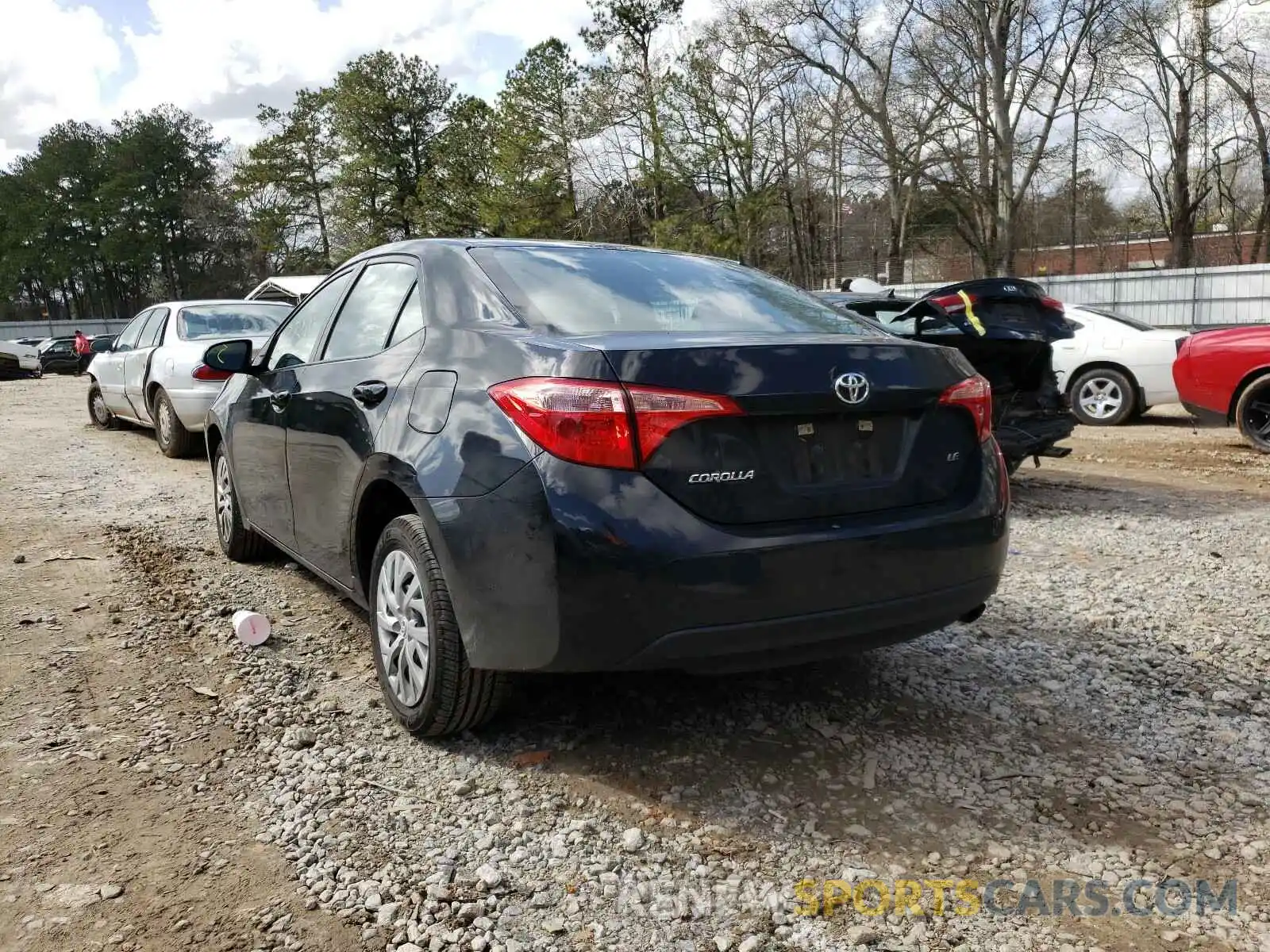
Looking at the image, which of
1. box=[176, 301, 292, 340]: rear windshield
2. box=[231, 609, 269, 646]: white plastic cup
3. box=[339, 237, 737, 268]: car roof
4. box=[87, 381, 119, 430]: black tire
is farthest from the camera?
box=[87, 381, 119, 430]: black tire

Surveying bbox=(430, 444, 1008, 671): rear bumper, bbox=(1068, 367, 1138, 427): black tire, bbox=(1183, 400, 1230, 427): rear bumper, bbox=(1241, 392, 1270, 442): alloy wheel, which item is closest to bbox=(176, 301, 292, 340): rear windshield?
bbox=(430, 444, 1008, 671): rear bumper

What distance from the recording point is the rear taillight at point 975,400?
2963 millimetres

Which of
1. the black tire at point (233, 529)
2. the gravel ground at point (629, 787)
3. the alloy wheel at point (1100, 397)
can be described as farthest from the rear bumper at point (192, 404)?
the alloy wheel at point (1100, 397)

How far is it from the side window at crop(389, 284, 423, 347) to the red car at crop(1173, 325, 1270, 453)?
7.81m

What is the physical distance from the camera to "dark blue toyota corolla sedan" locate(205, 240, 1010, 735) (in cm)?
250

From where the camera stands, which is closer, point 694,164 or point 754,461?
point 754,461

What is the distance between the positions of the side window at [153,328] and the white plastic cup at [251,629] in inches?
274

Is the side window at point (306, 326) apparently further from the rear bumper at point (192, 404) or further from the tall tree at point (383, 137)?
the tall tree at point (383, 137)

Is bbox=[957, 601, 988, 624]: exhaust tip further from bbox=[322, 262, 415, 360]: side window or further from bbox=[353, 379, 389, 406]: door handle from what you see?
bbox=[322, 262, 415, 360]: side window

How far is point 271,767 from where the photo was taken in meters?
2.99

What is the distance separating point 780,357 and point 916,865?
1358 millimetres

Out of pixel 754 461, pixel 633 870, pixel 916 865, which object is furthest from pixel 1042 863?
pixel 754 461

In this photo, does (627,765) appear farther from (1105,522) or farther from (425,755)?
(1105,522)

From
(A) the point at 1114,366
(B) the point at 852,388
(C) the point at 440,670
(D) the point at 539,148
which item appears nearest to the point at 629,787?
(C) the point at 440,670
